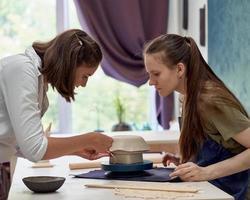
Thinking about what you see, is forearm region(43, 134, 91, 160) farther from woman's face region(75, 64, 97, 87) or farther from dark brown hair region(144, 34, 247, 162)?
dark brown hair region(144, 34, 247, 162)

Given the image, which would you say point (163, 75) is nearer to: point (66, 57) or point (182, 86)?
point (182, 86)

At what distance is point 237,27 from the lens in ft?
9.77

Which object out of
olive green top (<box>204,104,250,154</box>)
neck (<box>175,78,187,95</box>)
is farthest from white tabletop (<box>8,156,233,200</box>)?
neck (<box>175,78,187,95</box>)

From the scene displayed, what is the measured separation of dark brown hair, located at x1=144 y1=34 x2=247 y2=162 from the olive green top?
2cm

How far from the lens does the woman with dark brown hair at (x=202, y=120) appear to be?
1.87m

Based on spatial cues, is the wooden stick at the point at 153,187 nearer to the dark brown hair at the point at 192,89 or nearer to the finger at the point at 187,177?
the finger at the point at 187,177

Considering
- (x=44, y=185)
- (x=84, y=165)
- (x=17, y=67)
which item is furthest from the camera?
(x=84, y=165)

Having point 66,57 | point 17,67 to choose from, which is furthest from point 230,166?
point 17,67

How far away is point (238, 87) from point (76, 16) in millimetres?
1804

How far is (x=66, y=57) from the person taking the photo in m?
1.86

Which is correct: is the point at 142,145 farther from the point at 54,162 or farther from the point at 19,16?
the point at 19,16

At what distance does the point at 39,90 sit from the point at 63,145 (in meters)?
0.23

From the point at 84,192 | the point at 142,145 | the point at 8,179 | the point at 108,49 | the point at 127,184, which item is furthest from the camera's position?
the point at 108,49

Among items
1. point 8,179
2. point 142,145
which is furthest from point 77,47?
point 8,179
